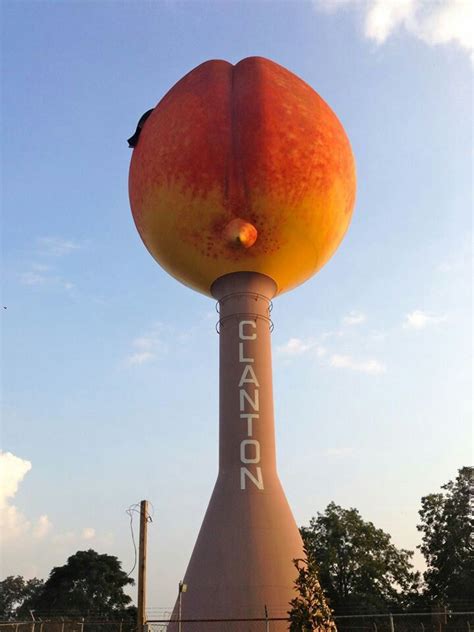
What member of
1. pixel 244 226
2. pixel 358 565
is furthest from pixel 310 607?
pixel 358 565

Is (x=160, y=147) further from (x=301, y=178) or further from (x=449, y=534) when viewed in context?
(x=449, y=534)

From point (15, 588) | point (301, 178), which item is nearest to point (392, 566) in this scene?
point (301, 178)

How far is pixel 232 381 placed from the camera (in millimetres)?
17172

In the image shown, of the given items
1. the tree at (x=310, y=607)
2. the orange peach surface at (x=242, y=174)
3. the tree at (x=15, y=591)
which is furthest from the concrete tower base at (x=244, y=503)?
the tree at (x=15, y=591)

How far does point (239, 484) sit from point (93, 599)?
3127 cm

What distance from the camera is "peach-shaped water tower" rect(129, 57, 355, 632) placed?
1553 cm

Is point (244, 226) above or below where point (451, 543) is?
above

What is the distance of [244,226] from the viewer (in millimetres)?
16891

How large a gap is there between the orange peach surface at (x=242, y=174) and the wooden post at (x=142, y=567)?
26.2 ft

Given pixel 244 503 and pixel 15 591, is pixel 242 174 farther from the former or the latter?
pixel 15 591

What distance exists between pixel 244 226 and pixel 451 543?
22754 mm

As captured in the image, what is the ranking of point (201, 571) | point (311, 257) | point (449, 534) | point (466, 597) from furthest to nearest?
1. point (449, 534)
2. point (466, 597)
3. point (311, 257)
4. point (201, 571)

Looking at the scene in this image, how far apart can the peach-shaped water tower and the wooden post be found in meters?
4.67

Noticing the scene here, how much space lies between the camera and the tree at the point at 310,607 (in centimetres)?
1311
